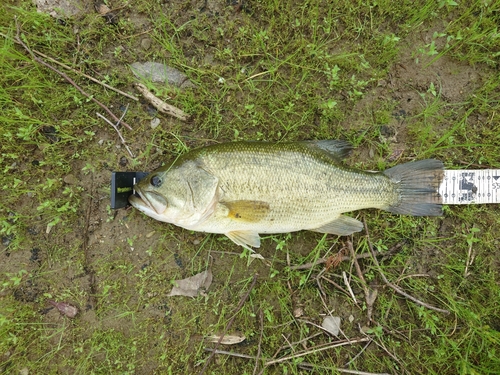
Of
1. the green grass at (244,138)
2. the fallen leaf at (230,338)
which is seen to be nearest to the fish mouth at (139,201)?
the green grass at (244,138)

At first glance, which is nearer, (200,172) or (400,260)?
(200,172)

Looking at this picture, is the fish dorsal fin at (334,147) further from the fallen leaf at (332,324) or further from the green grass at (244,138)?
→ the fallen leaf at (332,324)

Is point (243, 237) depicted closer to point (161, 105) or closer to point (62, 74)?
point (161, 105)

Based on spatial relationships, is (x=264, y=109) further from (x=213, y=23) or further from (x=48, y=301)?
(x=48, y=301)

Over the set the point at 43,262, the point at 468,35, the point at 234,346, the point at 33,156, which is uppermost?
the point at 468,35

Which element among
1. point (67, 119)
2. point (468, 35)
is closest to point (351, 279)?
point (468, 35)
